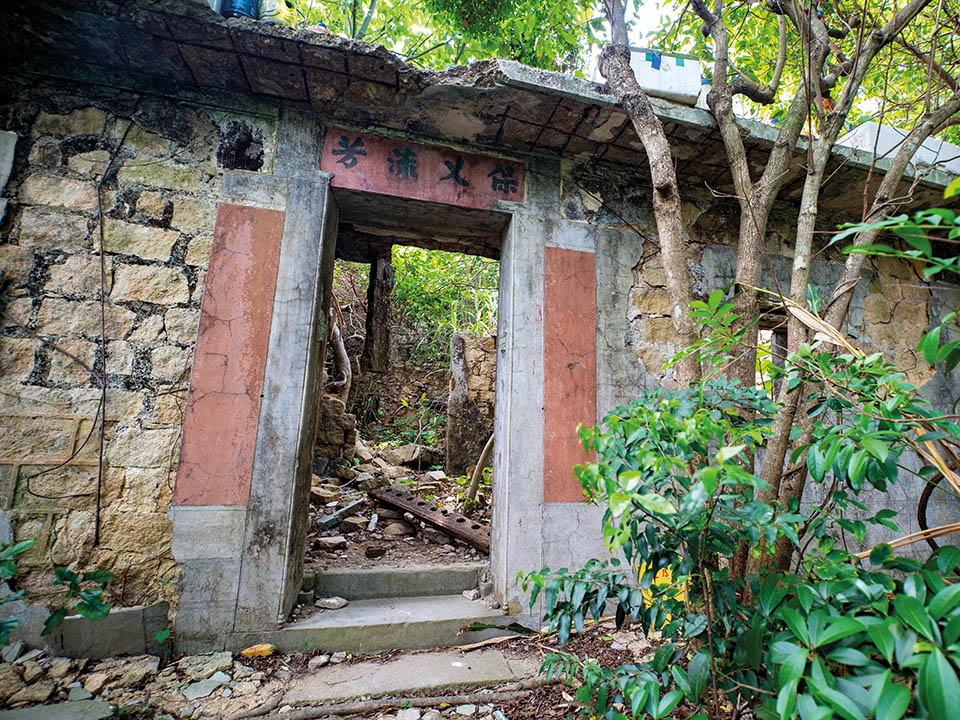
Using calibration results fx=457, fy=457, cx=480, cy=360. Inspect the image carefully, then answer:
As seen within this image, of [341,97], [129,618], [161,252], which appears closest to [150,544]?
[129,618]

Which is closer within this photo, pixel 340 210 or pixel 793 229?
pixel 340 210

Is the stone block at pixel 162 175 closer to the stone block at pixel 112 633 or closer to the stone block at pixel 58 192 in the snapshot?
the stone block at pixel 58 192

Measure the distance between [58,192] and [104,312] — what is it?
26.5 inches

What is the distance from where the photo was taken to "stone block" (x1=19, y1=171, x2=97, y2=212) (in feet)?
7.64

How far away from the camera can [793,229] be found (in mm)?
3578

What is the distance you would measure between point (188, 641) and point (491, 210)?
2.82 metres

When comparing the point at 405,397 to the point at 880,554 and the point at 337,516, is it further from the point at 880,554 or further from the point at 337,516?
the point at 880,554

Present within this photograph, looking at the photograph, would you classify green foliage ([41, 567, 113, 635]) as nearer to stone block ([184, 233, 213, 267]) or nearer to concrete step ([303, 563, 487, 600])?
concrete step ([303, 563, 487, 600])

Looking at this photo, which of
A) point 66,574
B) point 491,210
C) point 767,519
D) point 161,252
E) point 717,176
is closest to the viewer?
point 767,519

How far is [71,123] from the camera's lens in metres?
2.41

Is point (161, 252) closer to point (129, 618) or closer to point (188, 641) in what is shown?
point (129, 618)

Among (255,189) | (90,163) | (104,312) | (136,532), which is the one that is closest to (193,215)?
(255,189)

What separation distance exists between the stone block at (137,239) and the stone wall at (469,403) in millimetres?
3486

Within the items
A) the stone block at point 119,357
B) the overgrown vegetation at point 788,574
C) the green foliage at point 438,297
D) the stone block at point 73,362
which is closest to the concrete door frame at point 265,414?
the stone block at point 119,357
